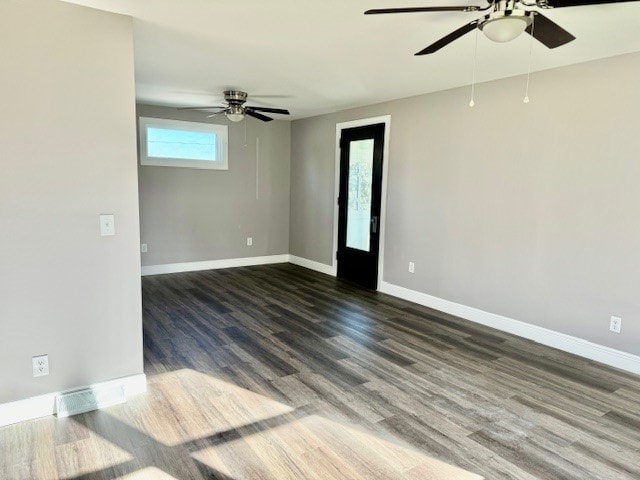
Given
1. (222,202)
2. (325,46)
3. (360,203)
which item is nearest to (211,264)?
(222,202)

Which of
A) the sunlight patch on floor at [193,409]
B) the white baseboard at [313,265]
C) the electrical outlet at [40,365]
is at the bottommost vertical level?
the sunlight patch on floor at [193,409]

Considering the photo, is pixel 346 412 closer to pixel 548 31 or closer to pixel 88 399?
pixel 88 399

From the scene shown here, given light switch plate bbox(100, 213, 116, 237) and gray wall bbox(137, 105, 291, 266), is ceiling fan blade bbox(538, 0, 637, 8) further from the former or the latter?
gray wall bbox(137, 105, 291, 266)

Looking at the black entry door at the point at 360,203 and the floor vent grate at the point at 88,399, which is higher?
the black entry door at the point at 360,203

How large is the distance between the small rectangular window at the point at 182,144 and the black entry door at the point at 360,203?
200cm

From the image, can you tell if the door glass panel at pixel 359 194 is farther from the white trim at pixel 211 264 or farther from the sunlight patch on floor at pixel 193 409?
the sunlight patch on floor at pixel 193 409

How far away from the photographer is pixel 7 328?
230 centimetres

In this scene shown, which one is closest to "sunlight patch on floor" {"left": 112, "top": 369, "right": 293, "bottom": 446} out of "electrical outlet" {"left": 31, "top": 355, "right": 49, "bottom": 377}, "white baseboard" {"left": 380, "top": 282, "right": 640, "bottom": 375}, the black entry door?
"electrical outlet" {"left": 31, "top": 355, "right": 49, "bottom": 377}

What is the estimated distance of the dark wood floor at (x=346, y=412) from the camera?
2072 millimetres

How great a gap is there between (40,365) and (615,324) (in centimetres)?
419

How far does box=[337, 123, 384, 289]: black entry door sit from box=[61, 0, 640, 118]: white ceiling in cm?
92

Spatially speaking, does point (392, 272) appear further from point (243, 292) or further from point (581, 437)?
point (581, 437)

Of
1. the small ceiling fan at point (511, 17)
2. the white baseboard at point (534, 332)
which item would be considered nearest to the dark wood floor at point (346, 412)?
the white baseboard at point (534, 332)

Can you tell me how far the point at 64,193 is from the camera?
2389mm
